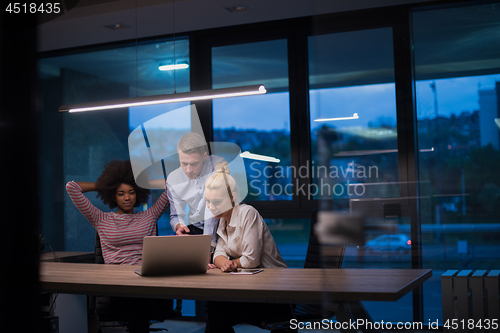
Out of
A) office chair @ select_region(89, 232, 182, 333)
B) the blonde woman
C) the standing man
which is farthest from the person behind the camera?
the standing man

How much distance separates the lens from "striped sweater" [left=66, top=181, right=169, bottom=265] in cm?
312

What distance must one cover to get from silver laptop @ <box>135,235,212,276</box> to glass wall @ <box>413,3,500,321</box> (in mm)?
1206

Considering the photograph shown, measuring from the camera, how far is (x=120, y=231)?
10.2ft

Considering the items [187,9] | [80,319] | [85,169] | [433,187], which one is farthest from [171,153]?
[433,187]

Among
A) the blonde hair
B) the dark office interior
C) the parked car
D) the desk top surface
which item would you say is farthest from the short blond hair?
the parked car

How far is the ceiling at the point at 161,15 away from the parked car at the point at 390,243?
1827 mm

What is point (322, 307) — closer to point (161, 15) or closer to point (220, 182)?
point (220, 182)

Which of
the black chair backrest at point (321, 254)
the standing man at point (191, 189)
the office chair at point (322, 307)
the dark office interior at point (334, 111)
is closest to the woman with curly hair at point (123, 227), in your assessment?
the standing man at point (191, 189)

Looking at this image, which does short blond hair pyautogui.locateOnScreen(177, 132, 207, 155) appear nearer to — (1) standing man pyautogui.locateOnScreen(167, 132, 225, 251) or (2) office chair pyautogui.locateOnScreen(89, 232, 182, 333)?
(1) standing man pyautogui.locateOnScreen(167, 132, 225, 251)

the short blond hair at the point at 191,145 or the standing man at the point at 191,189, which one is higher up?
the short blond hair at the point at 191,145

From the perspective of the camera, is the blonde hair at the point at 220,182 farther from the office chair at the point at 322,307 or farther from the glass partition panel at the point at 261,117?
the glass partition panel at the point at 261,117

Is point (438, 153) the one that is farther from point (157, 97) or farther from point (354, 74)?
point (157, 97)

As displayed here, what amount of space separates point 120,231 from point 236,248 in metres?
0.95

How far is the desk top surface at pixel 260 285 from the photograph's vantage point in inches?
72.8
